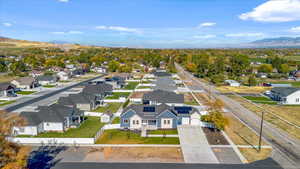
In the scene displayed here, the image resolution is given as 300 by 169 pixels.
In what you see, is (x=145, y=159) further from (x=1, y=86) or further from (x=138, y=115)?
(x=1, y=86)

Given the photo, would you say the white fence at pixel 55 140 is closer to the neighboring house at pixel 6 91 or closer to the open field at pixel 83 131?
the open field at pixel 83 131

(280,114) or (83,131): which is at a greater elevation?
(280,114)

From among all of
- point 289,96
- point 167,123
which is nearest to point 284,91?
point 289,96

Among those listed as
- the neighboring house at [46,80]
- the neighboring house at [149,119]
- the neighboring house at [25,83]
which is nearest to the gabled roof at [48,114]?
the neighboring house at [149,119]

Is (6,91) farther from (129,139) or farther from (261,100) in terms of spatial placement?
(261,100)

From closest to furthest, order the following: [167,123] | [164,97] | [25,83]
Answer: [167,123] < [164,97] < [25,83]
